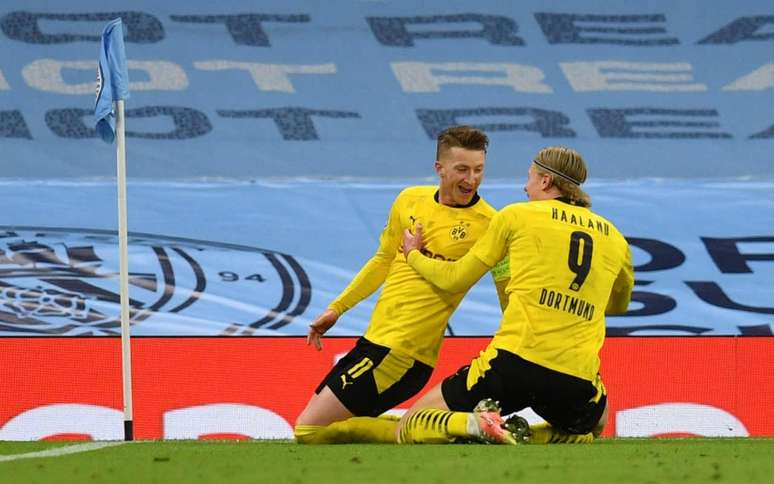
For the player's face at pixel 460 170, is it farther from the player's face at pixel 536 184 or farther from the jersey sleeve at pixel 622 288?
the jersey sleeve at pixel 622 288

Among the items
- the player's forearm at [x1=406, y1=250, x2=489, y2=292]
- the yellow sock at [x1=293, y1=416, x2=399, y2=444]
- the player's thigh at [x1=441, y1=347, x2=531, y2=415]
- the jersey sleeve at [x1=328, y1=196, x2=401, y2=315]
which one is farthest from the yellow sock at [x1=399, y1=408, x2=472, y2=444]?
the jersey sleeve at [x1=328, y1=196, x2=401, y2=315]

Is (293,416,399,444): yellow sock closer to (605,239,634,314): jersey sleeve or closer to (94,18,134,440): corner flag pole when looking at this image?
(605,239,634,314): jersey sleeve

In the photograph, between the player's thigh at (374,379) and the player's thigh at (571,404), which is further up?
the player's thigh at (374,379)

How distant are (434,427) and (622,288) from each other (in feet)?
3.59

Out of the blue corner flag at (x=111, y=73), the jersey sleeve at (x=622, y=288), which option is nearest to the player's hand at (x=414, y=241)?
the jersey sleeve at (x=622, y=288)

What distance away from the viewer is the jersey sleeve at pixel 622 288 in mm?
6223

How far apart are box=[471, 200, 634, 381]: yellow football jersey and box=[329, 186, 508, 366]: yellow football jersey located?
57 centimetres

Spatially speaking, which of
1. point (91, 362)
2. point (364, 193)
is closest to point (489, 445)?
point (91, 362)

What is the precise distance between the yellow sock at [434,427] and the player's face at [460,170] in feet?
3.55

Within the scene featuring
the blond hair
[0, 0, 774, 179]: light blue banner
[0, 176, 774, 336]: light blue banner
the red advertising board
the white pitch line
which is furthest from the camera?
[0, 0, 774, 179]: light blue banner

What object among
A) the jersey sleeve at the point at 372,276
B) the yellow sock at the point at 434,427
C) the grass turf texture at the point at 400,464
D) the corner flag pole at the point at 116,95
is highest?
the corner flag pole at the point at 116,95

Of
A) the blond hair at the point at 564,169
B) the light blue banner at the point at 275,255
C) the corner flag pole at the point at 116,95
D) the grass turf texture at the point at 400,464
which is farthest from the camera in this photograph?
the light blue banner at the point at 275,255

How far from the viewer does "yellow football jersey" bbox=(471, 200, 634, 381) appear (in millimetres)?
5852

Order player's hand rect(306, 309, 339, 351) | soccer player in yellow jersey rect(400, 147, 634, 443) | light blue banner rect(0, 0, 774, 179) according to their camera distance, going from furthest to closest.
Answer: light blue banner rect(0, 0, 774, 179) < player's hand rect(306, 309, 339, 351) < soccer player in yellow jersey rect(400, 147, 634, 443)
